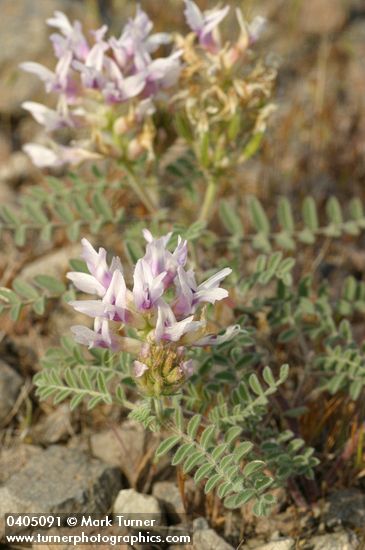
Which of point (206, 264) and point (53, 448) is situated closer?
point (53, 448)

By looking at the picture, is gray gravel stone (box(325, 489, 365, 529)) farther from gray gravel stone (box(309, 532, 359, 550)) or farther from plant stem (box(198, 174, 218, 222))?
plant stem (box(198, 174, 218, 222))

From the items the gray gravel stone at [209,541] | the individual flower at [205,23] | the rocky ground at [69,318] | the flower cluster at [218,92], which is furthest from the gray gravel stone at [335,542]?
the individual flower at [205,23]

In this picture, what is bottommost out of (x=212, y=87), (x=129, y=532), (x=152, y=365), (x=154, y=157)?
(x=129, y=532)

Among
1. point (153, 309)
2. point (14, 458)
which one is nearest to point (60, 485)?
point (14, 458)

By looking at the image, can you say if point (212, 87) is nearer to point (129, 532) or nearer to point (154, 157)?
point (154, 157)

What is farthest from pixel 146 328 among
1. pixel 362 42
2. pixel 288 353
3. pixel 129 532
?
pixel 362 42

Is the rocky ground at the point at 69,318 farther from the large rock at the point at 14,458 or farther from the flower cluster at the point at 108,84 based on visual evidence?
the flower cluster at the point at 108,84

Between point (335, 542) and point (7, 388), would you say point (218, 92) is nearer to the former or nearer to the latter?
point (7, 388)
